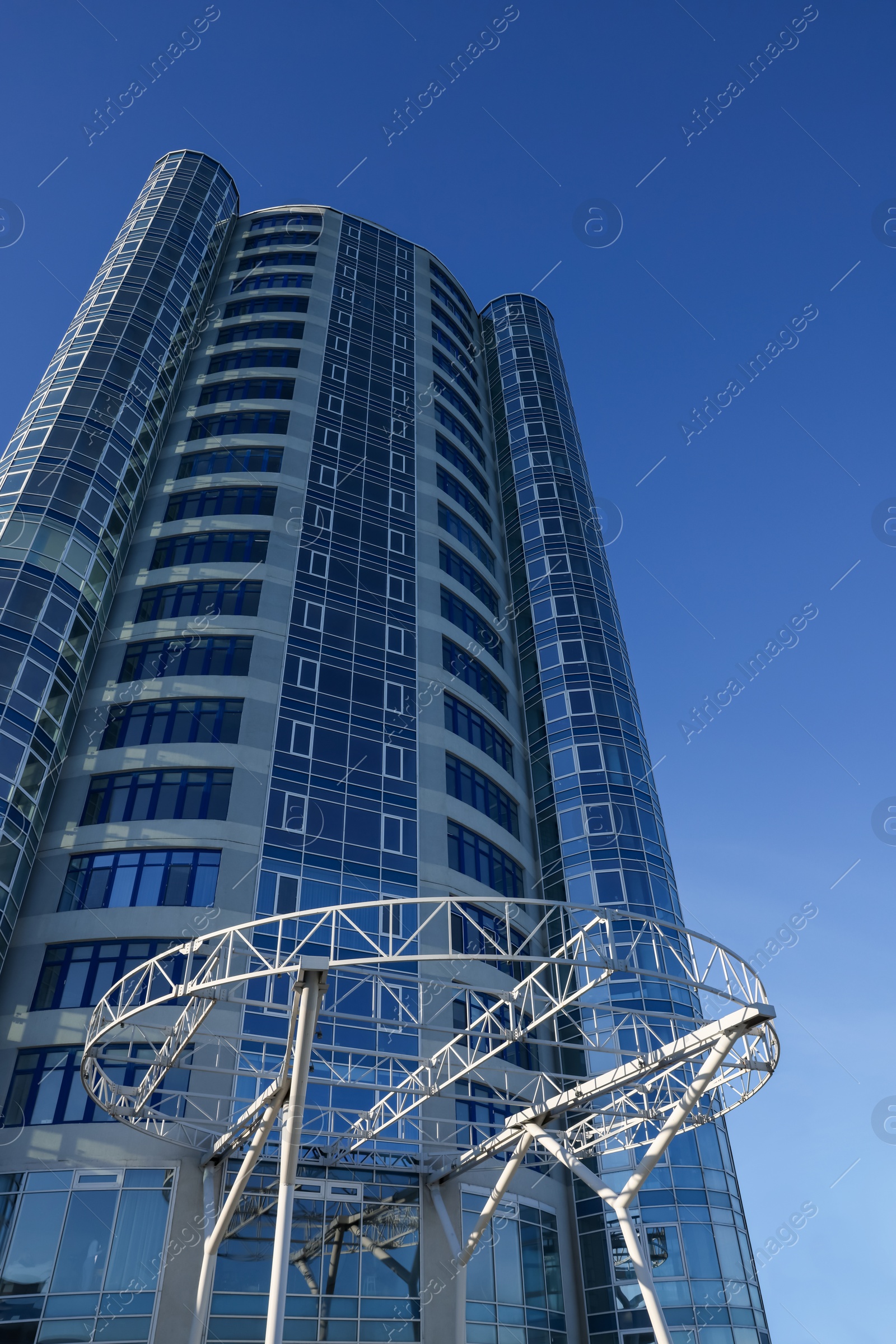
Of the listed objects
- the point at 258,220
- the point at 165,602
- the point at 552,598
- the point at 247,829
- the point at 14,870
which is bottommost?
the point at 14,870

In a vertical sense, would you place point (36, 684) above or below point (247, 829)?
above

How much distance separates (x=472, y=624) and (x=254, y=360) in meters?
17.9

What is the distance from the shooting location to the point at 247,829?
104 ft

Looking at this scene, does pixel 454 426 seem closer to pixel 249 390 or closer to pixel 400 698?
pixel 249 390

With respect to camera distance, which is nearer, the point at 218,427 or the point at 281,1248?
the point at 281,1248

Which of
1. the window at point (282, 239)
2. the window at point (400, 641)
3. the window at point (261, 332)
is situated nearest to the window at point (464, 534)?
the window at point (400, 641)

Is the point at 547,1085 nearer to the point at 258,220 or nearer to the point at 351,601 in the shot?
the point at 351,601

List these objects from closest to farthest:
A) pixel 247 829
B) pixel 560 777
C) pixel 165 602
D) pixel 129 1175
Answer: pixel 129 1175 < pixel 247 829 < pixel 165 602 < pixel 560 777

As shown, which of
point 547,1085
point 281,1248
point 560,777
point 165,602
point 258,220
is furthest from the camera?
point 258,220

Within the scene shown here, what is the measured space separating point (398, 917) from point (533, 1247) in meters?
10.5

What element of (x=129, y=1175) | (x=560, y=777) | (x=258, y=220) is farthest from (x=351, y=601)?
(x=258, y=220)

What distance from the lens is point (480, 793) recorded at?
39.2m

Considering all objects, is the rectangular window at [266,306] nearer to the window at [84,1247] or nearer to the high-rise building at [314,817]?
the high-rise building at [314,817]

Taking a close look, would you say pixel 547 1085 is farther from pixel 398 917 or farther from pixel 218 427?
pixel 218 427
